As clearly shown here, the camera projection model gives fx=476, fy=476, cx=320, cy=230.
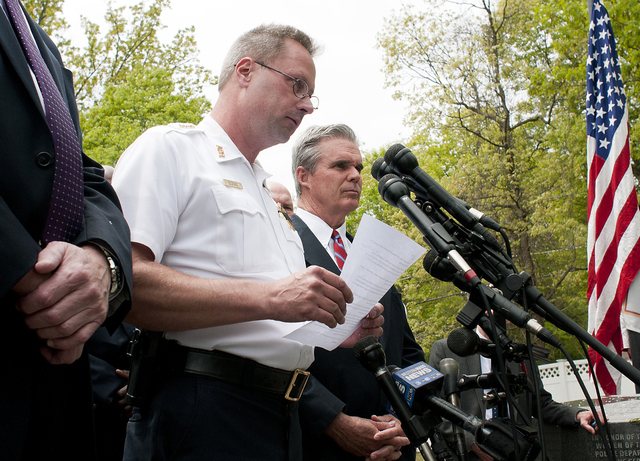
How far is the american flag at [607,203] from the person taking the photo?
16.3ft

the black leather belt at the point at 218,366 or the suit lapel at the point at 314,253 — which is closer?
the black leather belt at the point at 218,366

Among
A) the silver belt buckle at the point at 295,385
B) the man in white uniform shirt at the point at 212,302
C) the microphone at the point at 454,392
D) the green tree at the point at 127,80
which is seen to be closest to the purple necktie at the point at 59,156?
the man in white uniform shirt at the point at 212,302

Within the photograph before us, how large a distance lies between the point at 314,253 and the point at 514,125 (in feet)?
47.4

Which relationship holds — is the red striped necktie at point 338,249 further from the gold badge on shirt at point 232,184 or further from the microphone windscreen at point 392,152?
the gold badge on shirt at point 232,184

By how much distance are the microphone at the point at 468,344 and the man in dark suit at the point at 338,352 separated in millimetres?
602

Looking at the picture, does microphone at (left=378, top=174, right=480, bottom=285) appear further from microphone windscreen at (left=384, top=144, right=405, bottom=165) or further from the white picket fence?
the white picket fence

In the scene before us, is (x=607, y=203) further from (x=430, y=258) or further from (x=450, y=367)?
(x=430, y=258)

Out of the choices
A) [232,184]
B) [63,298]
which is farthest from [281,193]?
[63,298]

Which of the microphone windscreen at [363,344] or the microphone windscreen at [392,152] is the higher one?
the microphone windscreen at [392,152]

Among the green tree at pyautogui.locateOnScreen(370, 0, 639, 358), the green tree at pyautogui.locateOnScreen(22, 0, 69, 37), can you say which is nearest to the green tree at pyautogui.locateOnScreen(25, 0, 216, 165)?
the green tree at pyautogui.locateOnScreen(22, 0, 69, 37)

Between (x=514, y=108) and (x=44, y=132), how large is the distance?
1628 centimetres

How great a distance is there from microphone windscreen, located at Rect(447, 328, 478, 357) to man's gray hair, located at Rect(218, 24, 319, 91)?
1.52 metres

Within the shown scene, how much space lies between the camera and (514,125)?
1534cm

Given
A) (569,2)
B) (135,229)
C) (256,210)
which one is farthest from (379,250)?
(569,2)
